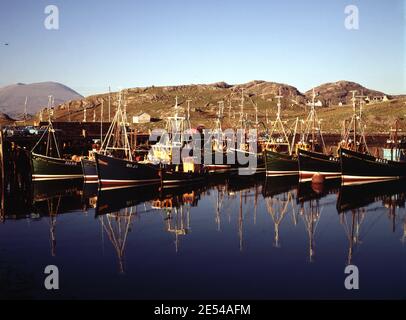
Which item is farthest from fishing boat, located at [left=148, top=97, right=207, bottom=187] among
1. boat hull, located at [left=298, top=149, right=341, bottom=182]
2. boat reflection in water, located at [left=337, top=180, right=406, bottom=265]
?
boat reflection in water, located at [left=337, top=180, right=406, bottom=265]

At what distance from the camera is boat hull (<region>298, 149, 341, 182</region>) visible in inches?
2371

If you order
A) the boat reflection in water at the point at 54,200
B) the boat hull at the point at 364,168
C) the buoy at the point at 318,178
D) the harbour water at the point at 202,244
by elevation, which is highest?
the boat hull at the point at 364,168

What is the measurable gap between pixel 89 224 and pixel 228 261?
538 inches

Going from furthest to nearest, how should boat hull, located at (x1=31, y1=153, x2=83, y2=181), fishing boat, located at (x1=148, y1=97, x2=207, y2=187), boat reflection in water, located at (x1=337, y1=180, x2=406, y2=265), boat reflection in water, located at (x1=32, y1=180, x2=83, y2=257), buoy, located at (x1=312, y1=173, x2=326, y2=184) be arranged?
buoy, located at (x1=312, y1=173, x2=326, y2=184), boat hull, located at (x1=31, y1=153, x2=83, y2=181), fishing boat, located at (x1=148, y1=97, x2=207, y2=187), boat reflection in water, located at (x1=32, y1=180, x2=83, y2=257), boat reflection in water, located at (x1=337, y1=180, x2=406, y2=265)

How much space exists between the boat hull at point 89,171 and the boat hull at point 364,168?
2879 cm

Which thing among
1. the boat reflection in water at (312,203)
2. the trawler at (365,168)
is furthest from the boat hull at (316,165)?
the trawler at (365,168)

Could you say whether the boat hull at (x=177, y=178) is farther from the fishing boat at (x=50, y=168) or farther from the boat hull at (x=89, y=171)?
the fishing boat at (x=50, y=168)

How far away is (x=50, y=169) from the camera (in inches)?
2258

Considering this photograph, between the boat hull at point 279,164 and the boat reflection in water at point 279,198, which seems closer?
the boat reflection in water at point 279,198

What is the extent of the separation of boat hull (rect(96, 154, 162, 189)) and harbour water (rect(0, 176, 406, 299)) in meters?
1.89

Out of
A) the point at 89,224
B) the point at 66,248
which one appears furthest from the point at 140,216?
the point at 66,248

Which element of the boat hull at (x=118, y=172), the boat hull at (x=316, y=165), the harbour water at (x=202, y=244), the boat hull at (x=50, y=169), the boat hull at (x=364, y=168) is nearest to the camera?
the harbour water at (x=202, y=244)

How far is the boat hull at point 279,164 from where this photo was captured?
63656 mm

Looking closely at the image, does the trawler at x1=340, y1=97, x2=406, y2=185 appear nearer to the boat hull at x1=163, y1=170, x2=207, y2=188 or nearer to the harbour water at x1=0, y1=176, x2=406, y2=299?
the harbour water at x1=0, y1=176, x2=406, y2=299
